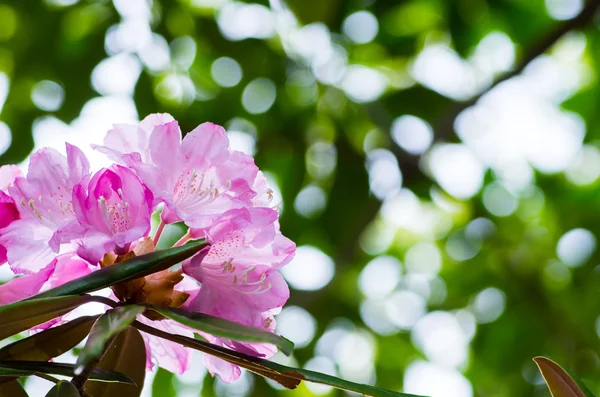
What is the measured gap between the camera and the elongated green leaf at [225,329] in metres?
0.44

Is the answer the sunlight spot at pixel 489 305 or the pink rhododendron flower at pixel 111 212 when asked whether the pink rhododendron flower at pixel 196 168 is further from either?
the sunlight spot at pixel 489 305

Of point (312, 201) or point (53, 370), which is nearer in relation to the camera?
point (53, 370)

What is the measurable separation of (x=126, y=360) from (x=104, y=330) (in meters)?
0.13

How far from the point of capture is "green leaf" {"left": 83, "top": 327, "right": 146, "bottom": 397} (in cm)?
55

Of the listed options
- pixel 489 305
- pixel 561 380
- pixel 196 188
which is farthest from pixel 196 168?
pixel 489 305

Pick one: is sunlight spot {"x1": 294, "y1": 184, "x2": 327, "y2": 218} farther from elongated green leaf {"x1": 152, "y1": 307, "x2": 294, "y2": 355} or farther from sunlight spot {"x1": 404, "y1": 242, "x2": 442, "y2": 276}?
elongated green leaf {"x1": 152, "y1": 307, "x2": 294, "y2": 355}

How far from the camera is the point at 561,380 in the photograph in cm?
57

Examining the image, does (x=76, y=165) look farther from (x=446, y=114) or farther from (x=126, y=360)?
(x=446, y=114)

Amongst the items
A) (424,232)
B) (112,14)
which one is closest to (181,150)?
(112,14)

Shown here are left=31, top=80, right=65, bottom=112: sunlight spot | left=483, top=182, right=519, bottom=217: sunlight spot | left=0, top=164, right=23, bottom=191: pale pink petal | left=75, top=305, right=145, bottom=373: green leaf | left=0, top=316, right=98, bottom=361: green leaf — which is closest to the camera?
left=75, top=305, right=145, bottom=373: green leaf

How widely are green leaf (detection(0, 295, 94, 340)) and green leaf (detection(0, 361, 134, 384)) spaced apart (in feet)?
0.07

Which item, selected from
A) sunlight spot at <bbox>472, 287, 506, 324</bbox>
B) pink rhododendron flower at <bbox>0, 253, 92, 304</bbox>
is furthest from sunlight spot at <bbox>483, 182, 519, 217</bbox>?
pink rhododendron flower at <bbox>0, 253, 92, 304</bbox>

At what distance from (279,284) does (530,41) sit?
1.52m

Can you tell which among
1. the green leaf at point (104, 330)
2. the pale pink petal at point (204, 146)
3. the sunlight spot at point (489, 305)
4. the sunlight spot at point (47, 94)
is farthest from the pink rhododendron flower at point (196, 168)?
the sunlight spot at point (489, 305)
